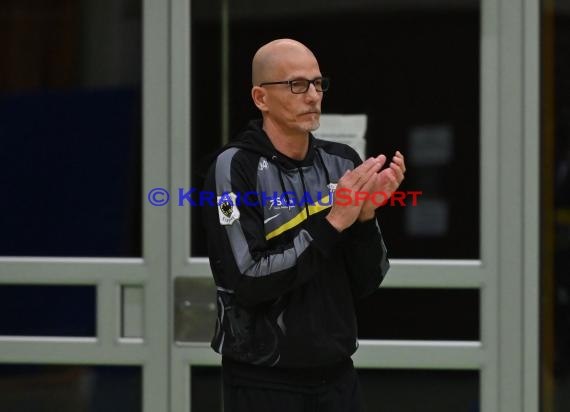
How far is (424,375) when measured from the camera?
392cm

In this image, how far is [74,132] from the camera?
4035 mm

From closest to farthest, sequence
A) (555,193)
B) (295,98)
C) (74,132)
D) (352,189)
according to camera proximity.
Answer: (352,189) → (295,98) → (555,193) → (74,132)

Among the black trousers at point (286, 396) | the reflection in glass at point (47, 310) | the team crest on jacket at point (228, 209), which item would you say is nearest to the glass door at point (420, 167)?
the reflection in glass at point (47, 310)

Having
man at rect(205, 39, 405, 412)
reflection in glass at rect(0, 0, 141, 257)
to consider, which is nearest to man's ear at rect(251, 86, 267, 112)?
man at rect(205, 39, 405, 412)

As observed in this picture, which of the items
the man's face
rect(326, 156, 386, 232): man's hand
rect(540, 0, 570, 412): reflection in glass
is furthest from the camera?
rect(540, 0, 570, 412): reflection in glass

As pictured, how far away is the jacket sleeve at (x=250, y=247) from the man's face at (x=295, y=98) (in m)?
0.14

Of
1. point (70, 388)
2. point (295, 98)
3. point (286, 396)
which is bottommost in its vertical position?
point (70, 388)

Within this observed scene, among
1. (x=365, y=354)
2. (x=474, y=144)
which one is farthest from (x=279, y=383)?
(x=474, y=144)

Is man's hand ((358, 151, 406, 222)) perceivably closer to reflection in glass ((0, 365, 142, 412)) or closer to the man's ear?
the man's ear

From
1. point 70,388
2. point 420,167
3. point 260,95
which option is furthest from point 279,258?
point 70,388

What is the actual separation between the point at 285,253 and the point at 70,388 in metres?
1.94

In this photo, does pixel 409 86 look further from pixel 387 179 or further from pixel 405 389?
pixel 387 179

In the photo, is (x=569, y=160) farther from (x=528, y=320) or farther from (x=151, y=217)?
(x=151, y=217)

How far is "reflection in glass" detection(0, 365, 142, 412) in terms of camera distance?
4016 mm
